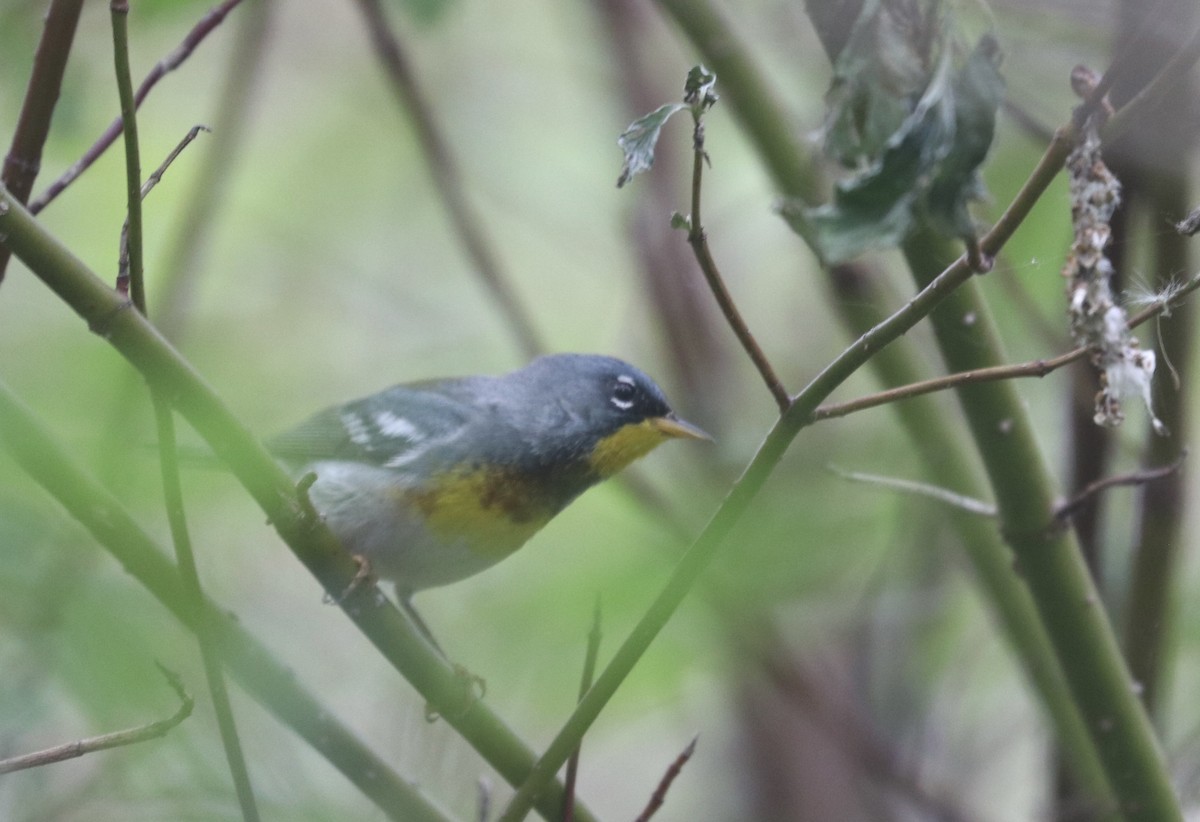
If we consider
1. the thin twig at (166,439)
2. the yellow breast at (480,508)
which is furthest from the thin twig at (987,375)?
the yellow breast at (480,508)

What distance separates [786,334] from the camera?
21.2 feet

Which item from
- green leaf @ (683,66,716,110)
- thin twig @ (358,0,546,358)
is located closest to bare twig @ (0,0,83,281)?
green leaf @ (683,66,716,110)

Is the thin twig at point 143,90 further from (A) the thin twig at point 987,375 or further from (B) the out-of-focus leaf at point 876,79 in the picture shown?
(A) the thin twig at point 987,375

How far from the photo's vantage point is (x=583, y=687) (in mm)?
2064

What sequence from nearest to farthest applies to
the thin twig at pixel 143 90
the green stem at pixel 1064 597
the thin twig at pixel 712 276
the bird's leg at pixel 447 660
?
1. the thin twig at pixel 712 276
2. the thin twig at pixel 143 90
3. the green stem at pixel 1064 597
4. the bird's leg at pixel 447 660

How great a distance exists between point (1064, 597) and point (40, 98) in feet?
7.29

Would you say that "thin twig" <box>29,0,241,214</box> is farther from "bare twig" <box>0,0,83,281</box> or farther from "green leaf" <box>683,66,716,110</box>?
"green leaf" <box>683,66,716,110</box>

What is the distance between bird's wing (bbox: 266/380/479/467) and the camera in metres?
3.65

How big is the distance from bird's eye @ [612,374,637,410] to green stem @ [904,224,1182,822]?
1.28m

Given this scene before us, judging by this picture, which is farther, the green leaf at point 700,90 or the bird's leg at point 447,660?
the bird's leg at point 447,660

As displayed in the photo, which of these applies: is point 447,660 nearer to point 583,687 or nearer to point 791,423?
point 583,687

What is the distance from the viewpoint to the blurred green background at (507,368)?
3.26m

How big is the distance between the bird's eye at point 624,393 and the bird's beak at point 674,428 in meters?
0.09

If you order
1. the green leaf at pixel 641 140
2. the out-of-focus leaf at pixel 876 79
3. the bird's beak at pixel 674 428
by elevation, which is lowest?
the bird's beak at pixel 674 428
